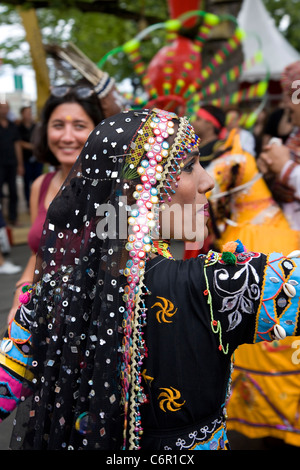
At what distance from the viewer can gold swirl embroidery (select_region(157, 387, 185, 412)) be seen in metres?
1.23

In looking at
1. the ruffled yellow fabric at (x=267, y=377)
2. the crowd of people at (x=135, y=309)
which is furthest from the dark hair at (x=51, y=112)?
the crowd of people at (x=135, y=309)

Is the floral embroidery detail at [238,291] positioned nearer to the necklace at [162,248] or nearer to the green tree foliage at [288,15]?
the necklace at [162,248]

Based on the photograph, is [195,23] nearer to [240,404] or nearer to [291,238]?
[291,238]

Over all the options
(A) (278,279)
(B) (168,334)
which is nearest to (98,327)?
(B) (168,334)

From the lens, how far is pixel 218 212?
285 cm

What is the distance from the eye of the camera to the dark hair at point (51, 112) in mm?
2650

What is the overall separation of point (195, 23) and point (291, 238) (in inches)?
242

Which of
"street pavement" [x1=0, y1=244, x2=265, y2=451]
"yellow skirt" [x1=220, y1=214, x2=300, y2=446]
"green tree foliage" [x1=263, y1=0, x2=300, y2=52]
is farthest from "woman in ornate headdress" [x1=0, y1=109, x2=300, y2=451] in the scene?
"green tree foliage" [x1=263, y1=0, x2=300, y2=52]

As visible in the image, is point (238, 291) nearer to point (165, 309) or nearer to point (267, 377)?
point (165, 309)

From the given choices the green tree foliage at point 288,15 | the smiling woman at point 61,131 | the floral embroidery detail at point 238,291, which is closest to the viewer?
the floral embroidery detail at point 238,291

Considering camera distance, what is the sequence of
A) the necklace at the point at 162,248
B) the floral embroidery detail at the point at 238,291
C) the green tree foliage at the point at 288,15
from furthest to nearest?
the green tree foliage at the point at 288,15 → the necklace at the point at 162,248 → the floral embroidery detail at the point at 238,291

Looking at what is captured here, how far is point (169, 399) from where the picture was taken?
1.23 meters

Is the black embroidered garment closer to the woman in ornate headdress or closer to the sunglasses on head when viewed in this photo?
the woman in ornate headdress

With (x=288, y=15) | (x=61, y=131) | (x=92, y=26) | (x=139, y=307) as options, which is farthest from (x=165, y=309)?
(x=288, y=15)
